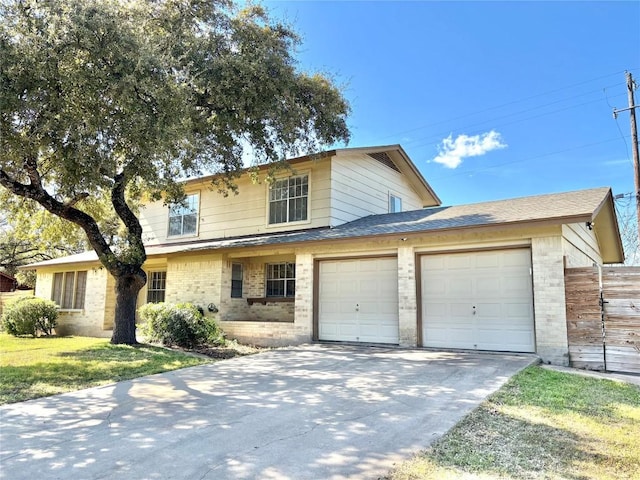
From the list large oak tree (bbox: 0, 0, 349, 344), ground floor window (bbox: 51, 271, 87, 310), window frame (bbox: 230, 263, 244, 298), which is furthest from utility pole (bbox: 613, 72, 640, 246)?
ground floor window (bbox: 51, 271, 87, 310)

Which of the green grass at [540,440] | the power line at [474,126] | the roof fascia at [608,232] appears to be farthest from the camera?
the power line at [474,126]

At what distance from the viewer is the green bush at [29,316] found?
1702 cm

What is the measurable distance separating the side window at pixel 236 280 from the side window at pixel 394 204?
6.03 metres

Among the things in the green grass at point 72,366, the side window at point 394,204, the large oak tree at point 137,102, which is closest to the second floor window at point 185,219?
the large oak tree at point 137,102

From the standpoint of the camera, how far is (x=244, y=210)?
52.5ft

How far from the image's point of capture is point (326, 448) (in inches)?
166

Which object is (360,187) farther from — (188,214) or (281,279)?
(188,214)

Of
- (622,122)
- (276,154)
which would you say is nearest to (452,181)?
(622,122)

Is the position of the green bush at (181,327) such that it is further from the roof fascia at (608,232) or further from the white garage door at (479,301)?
the roof fascia at (608,232)

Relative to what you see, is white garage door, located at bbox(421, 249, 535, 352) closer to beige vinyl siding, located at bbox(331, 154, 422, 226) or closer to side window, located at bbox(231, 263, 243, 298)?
beige vinyl siding, located at bbox(331, 154, 422, 226)

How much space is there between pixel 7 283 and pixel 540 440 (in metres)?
36.2

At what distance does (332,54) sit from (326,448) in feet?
46.4

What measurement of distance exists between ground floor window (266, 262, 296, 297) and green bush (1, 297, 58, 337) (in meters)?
9.26

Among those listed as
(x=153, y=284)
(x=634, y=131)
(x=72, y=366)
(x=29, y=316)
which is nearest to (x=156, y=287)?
(x=153, y=284)
